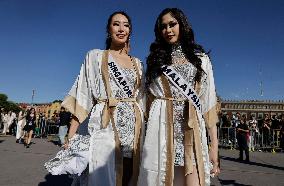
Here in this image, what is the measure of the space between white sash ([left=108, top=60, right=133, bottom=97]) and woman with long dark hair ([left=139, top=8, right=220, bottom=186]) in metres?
0.21

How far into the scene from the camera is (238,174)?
27.2 ft

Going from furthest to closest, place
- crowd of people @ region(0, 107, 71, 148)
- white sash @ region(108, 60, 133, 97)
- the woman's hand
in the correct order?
crowd of people @ region(0, 107, 71, 148) → white sash @ region(108, 60, 133, 97) → the woman's hand

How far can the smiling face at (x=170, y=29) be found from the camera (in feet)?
10.1

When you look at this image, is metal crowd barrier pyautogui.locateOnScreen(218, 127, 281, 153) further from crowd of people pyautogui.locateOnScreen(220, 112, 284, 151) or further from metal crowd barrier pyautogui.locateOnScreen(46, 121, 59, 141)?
metal crowd barrier pyautogui.locateOnScreen(46, 121, 59, 141)

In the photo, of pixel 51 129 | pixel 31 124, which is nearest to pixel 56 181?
pixel 31 124

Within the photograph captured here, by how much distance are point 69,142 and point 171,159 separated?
92cm

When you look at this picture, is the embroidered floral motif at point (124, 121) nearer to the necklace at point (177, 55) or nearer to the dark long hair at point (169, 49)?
the dark long hair at point (169, 49)

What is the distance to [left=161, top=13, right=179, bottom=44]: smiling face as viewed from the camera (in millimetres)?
3080

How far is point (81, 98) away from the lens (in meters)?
3.22

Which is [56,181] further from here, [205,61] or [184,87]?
[205,61]

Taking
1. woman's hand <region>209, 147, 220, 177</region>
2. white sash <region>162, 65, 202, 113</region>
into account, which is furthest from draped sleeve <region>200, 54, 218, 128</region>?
woman's hand <region>209, 147, 220, 177</region>

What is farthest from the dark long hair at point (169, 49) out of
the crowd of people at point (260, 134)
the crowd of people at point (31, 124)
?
the crowd of people at point (260, 134)

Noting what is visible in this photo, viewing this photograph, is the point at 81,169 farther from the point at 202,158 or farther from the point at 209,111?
the point at 209,111

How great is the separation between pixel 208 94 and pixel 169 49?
20.6 inches
